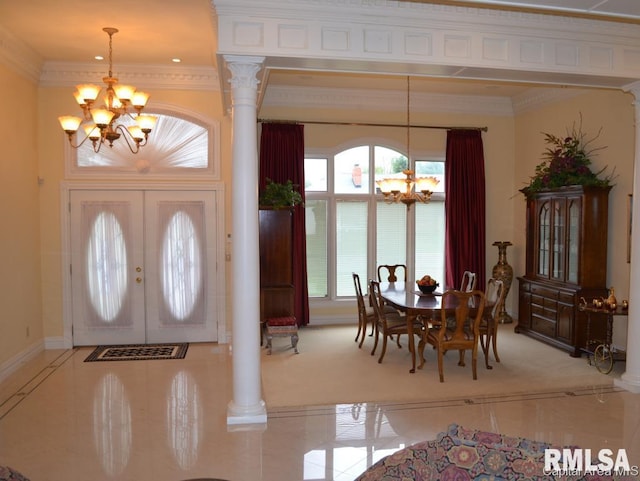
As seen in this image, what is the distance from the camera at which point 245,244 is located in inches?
165

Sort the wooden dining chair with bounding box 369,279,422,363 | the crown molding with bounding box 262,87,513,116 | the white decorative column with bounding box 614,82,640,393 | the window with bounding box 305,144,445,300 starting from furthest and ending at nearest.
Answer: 1. the window with bounding box 305,144,445,300
2. the crown molding with bounding box 262,87,513,116
3. the wooden dining chair with bounding box 369,279,422,363
4. the white decorative column with bounding box 614,82,640,393

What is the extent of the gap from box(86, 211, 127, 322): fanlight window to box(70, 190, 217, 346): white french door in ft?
0.04

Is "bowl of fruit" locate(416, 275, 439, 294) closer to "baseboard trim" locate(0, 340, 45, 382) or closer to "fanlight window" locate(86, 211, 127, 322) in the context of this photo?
"fanlight window" locate(86, 211, 127, 322)

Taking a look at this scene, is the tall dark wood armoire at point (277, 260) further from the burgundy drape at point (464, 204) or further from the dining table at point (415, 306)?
the burgundy drape at point (464, 204)

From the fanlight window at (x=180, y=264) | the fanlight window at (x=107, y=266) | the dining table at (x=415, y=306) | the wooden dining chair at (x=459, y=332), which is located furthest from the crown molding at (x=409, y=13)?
the fanlight window at (x=107, y=266)

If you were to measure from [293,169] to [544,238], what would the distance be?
362 cm

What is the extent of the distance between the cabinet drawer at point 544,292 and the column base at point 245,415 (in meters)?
4.18

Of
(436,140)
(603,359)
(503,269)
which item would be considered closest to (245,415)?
(603,359)

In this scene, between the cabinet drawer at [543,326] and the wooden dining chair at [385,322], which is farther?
the cabinet drawer at [543,326]

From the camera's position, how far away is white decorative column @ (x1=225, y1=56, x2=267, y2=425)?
13.5 feet

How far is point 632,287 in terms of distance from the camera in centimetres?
513

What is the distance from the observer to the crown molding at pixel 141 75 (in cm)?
643

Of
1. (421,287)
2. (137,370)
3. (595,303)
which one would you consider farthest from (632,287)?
(137,370)

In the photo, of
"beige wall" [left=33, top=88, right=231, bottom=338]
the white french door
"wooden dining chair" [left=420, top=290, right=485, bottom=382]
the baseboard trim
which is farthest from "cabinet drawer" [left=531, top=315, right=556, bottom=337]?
the baseboard trim
